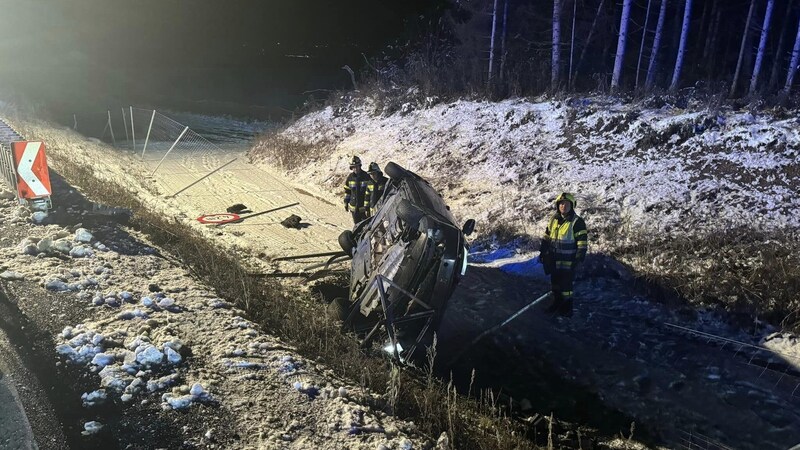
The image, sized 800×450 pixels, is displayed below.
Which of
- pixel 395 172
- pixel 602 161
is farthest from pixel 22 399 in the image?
pixel 602 161

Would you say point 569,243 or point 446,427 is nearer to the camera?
point 446,427

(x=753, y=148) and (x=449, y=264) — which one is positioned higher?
(x=753, y=148)

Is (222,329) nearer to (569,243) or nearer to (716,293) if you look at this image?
(569,243)

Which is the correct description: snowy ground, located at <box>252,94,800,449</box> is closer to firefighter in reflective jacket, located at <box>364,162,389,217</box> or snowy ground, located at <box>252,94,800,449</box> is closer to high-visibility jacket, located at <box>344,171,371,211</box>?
firefighter in reflective jacket, located at <box>364,162,389,217</box>

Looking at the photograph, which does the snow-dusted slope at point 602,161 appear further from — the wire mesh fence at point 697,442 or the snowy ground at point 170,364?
the snowy ground at point 170,364

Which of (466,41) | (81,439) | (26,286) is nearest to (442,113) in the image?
(466,41)

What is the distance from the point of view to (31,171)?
27.7 feet

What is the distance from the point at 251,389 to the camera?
4.79 metres

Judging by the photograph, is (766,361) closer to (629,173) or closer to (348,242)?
(629,173)

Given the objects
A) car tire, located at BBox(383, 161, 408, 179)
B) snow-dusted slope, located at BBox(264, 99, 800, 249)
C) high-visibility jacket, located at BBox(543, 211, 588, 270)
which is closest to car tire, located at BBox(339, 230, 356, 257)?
car tire, located at BBox(383, 161, 408, 179)

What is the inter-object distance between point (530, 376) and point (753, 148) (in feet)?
23.0

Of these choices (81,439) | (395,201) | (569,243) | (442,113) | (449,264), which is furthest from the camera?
(442,113)

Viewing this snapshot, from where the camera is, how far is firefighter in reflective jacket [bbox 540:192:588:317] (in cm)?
729

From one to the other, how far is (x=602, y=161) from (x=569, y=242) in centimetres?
487
